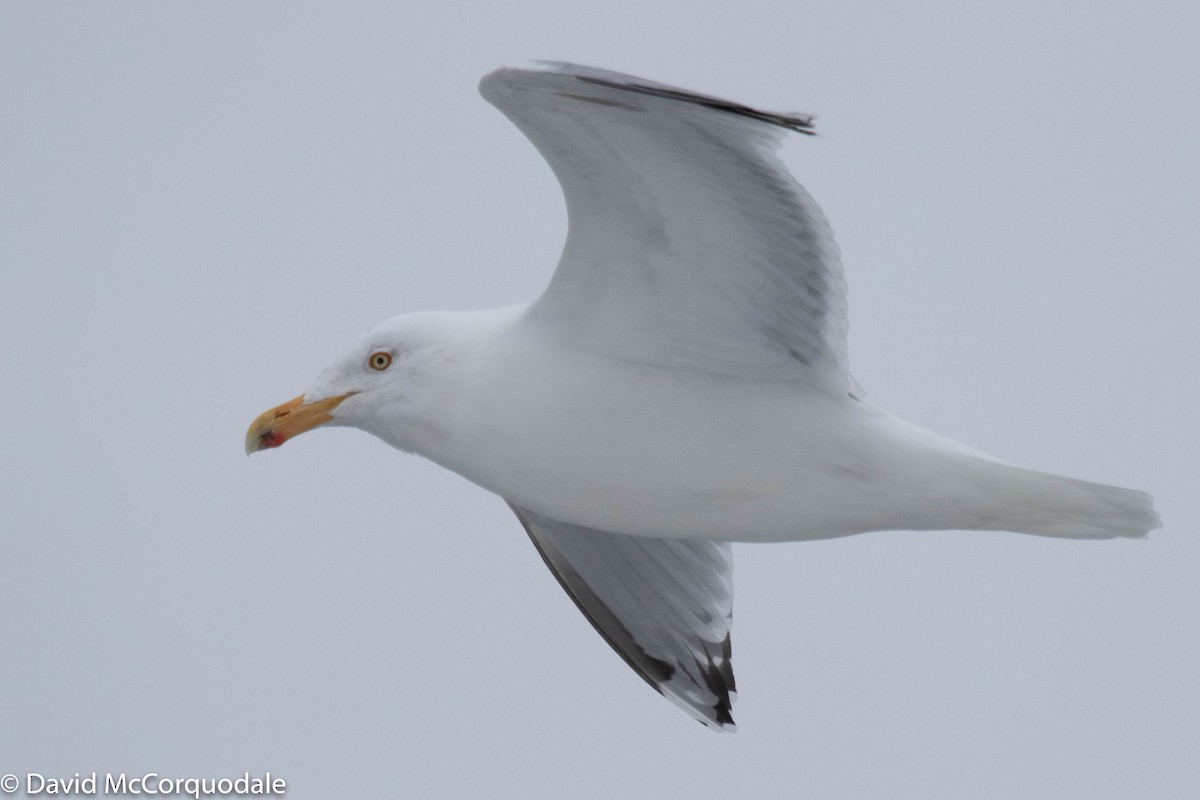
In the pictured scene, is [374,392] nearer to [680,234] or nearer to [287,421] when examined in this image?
[287,421]

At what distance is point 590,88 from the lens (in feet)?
14.6

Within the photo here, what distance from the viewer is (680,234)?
5078 millimetres

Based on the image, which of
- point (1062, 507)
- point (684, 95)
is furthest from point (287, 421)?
point (1062, 507)

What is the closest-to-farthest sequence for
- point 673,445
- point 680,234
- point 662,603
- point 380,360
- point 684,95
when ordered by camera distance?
point 684,95, point 680,234, point 673,445, point 380,360, point 662,603

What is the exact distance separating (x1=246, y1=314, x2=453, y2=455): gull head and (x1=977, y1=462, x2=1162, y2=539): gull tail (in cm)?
171

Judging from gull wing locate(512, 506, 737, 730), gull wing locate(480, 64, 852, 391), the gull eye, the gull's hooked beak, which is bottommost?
gull wing locate(512, 506, 737, 730)

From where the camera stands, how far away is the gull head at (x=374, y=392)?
5445mm

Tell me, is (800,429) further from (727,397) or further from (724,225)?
(724,225)

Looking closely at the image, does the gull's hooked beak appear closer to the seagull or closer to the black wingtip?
the seagull

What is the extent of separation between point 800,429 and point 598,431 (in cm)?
60

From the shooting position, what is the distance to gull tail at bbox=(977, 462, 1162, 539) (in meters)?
5.35

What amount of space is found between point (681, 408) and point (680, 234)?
580 millimetres

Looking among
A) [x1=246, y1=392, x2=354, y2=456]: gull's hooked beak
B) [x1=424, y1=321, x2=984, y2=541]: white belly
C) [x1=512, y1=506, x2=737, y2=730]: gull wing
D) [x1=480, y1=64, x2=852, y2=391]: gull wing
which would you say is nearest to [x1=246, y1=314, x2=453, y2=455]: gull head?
[x1=246, y1=392, x2=354, y2=456]: gull's hooked beak

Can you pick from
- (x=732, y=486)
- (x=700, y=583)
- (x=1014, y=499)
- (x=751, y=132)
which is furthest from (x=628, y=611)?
(x=751, y=132)
